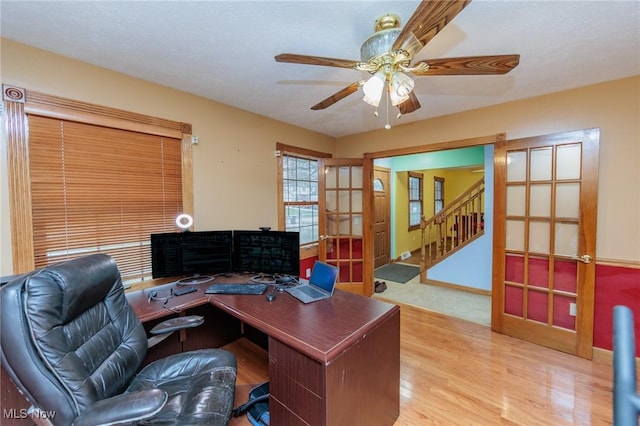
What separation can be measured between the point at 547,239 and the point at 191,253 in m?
3.38

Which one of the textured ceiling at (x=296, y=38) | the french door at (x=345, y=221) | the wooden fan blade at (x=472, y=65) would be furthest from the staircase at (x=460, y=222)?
the wooden fan blade at (x=472, y=65)

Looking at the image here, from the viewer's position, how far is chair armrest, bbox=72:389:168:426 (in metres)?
0.95

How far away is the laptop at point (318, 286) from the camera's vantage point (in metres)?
1.85

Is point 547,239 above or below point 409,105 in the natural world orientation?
below

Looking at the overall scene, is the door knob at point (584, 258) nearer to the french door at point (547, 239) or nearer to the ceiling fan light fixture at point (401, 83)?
the french door at point (547, 239)

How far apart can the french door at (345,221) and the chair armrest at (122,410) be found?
112 inches

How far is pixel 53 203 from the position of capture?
183 centimetres

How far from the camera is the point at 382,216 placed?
559 centimetres

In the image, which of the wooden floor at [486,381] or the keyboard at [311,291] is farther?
the keyboard at [311,291]

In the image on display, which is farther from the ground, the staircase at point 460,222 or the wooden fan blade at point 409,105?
the wooden fan blade at point 409,105

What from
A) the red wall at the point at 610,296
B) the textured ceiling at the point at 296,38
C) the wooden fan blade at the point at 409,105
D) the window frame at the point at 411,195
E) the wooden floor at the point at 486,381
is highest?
the textured ceiling at the point at 296,38

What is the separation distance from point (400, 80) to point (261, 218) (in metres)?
2.25

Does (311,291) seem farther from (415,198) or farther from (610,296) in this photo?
(415,198)

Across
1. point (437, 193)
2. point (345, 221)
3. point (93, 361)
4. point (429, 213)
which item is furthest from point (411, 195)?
point (93, 361)
